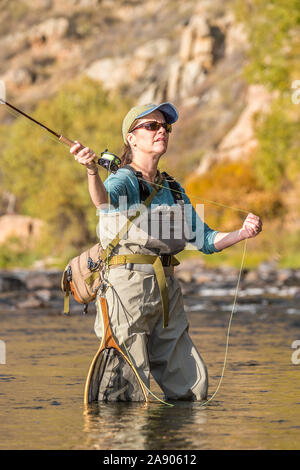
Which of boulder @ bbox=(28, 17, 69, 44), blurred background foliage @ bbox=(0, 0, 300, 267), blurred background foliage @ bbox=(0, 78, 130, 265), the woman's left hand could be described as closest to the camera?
the woman's left hand

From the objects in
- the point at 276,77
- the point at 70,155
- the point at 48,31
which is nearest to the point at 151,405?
the point at 276,77

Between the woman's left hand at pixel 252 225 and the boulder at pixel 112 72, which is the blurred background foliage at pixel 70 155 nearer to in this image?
the woman's left hand at pixel 252 225

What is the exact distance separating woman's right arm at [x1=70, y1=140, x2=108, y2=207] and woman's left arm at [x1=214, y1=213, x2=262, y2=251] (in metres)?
0.81

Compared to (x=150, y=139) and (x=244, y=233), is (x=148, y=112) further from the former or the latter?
(x=244, y=233)

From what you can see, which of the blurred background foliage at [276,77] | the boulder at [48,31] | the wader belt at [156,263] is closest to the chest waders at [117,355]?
the wader belt at [156,263]

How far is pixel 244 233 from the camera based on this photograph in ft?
19.3

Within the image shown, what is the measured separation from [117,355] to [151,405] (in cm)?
38

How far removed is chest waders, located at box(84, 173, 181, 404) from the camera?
596 cm

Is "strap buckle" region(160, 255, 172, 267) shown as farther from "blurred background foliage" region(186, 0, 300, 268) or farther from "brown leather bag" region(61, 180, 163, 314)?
"blurred background foliage" region(186, 0, 300, 268)

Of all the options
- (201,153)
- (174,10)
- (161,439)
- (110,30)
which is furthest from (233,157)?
(110,30)

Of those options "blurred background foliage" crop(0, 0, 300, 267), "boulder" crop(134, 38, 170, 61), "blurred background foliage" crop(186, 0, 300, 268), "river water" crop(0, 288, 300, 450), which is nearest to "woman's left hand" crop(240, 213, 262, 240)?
"river water" crop(0, 288, 300, 450)

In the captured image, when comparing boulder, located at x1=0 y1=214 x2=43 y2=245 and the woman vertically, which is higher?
boulder, located at x1=0 y1=214 x2=43 y2=245

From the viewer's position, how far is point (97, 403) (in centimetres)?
616

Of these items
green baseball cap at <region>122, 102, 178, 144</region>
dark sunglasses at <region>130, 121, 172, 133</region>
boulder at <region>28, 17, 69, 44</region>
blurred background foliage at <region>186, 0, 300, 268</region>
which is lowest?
dark sunglasses at <region>130, 121, 172, 133</region>
